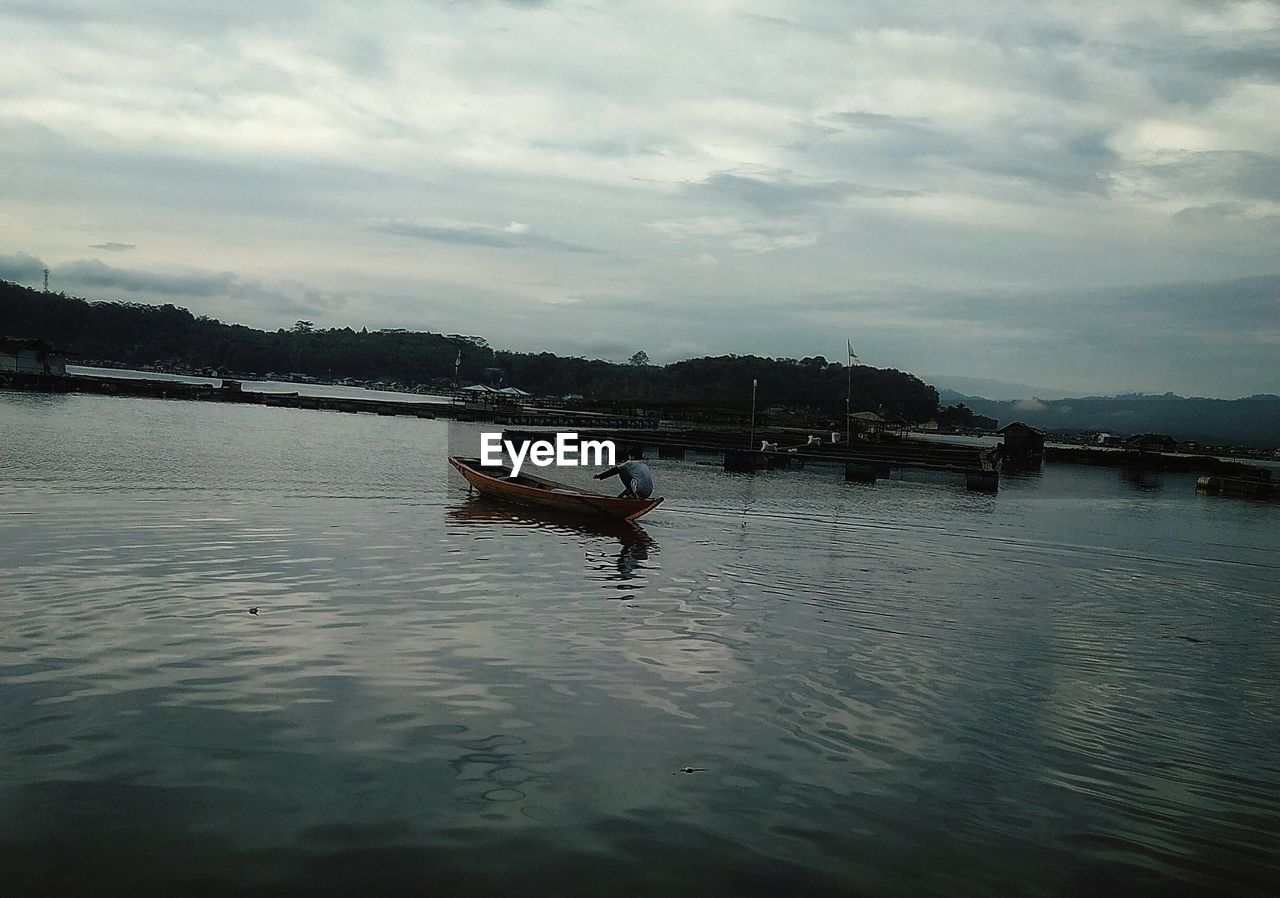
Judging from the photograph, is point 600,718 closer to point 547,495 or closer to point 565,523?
point 565,523

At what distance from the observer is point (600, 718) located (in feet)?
31.0

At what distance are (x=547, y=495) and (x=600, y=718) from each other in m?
18.4

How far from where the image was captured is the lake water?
6.60 metres

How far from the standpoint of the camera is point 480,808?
23.6 ft

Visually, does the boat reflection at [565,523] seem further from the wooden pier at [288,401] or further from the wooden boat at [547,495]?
the wooden pier at [288,401]

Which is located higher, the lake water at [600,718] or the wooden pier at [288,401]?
the wooden pier at [288,401]

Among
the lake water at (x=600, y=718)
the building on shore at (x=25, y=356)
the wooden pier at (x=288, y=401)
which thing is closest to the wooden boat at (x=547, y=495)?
the lake water at (x=600, y=718)

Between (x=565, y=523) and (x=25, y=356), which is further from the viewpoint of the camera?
(x=25, y=356)

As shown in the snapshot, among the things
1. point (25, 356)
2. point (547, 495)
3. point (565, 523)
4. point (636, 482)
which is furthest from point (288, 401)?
point (636, 482)

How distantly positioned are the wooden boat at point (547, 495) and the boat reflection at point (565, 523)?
0.93 feet

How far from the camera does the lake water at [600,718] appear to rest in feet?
21.7

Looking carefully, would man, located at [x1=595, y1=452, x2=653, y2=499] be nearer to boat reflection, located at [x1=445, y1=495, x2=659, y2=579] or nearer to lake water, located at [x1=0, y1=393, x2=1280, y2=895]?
boat reflection, located at [x1=445, y1=495, x2=659, y2=579]

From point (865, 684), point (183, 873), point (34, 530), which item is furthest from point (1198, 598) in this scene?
point (34, 530)

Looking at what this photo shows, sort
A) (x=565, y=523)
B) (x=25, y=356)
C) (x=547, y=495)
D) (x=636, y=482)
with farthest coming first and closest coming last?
(x=25, y=356)
(x=547, y=495)
(x=636, y=482)
(x=565, y=523)
